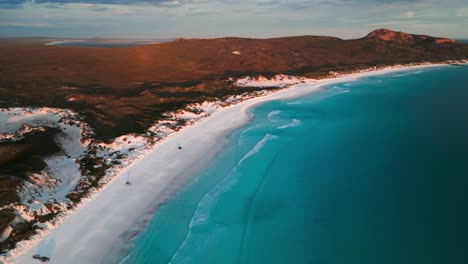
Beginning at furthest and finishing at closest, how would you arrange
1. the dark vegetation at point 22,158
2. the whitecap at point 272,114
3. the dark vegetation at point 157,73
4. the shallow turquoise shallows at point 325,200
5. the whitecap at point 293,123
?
the whitecap at point 272,114, the dark vegetation at point 157,73, the whitecap at point 293,123, the dark vegetation at point 22,158, the shallow turquoise shallows at point 325,200

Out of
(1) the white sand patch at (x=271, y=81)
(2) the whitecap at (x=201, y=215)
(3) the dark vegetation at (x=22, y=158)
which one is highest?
(1) the white sand patch at (x=271, y=81)

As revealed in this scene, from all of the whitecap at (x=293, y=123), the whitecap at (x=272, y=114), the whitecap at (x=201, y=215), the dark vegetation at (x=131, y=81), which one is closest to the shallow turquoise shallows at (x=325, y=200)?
the whitecap at (x=201, y=215)

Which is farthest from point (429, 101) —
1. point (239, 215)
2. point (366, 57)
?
point (366, 57)

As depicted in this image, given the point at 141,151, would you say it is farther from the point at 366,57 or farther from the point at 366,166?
the point at 366,57

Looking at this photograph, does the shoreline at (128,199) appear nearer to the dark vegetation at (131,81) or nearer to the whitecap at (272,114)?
the dark vegetation at (131,81)

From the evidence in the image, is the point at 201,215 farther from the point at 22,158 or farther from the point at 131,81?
the point at 131,81
